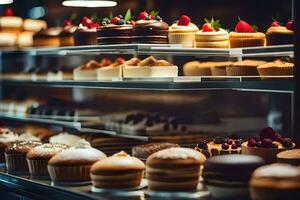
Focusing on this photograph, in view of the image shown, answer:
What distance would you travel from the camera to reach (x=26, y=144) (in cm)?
475

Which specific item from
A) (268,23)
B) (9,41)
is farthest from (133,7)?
(9,41)

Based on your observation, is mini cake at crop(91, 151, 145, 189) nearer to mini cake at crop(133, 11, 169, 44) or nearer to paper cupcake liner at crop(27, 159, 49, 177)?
paper cupcake liner at crop(27, 159, 49, 177)

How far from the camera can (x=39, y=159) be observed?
14.1ft

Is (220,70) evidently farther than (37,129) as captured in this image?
No

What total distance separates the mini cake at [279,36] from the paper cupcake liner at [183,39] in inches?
25.6

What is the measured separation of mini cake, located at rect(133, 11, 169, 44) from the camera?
15.5 feet

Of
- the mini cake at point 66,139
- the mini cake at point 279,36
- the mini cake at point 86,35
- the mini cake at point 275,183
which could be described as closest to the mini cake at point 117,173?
the mini cake at point 275,183

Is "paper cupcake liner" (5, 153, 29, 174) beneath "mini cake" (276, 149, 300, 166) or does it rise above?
beneath

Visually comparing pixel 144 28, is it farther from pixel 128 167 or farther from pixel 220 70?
pixel 128 167

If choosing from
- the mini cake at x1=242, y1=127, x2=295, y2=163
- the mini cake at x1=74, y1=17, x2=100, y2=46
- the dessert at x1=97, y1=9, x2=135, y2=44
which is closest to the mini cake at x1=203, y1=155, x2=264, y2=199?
the mini cake at x1=242, y1=127, x2=295, y2=163

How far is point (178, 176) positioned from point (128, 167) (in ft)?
1.04

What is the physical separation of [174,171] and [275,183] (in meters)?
0.60

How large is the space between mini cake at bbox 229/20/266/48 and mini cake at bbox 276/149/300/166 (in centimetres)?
102

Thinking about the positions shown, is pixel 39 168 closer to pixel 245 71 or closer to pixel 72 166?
pixel 72 166
